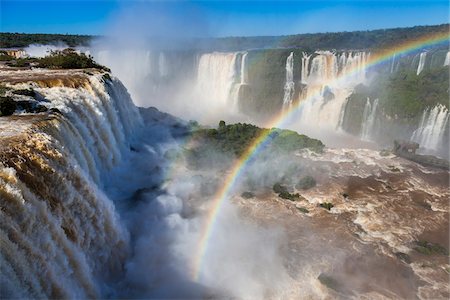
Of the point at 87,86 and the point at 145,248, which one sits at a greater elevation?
the point at 87,86

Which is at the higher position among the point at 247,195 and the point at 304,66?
the point at 304,66

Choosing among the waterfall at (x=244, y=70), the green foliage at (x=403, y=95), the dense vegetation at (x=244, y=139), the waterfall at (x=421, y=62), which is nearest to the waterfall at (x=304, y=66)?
the green foliage at (x=403, y=95)

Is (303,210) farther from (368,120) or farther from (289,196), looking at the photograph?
(368,120)

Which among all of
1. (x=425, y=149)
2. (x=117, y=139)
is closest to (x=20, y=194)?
(x=117, y=139)

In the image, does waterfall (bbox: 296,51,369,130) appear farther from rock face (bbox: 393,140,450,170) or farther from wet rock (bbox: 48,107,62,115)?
wet rock (bbox: 48,107,62,115)

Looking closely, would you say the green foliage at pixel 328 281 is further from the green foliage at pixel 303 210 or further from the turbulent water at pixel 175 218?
the green foliage at pixel 303 210

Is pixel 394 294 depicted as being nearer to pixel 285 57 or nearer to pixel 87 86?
pixel 87 86

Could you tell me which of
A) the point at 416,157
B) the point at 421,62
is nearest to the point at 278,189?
the point at 416,157
